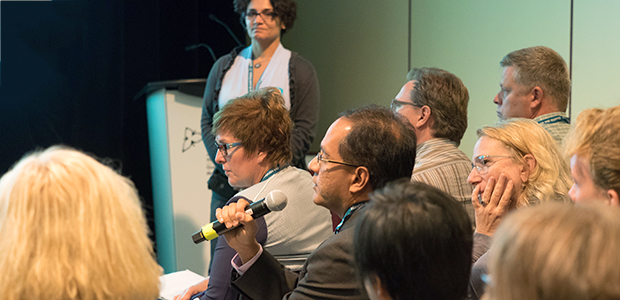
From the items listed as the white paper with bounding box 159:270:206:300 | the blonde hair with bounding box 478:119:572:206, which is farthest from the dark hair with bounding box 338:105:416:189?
the white paper with bounding box 159:270:206:300

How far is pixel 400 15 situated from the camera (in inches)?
154

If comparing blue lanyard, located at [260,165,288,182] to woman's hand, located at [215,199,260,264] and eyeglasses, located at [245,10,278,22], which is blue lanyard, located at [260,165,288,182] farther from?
eyeglasses, located at [245,10,278,22]

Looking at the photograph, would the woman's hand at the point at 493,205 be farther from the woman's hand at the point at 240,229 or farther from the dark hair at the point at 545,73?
the dark hair at the point at 545,73

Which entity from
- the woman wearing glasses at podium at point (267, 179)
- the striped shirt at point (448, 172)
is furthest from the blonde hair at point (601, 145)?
the woman wearing glasses at podium at point (267, 179)

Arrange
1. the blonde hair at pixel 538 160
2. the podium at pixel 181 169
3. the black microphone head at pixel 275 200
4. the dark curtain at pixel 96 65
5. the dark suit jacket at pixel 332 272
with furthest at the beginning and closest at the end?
1. the dark curtain at pixel 96 65
2. the podium at pixel 181 169
3. the blonde hair at pixel 538 160
4. the black microphone head at pixel 275 200
5. the dark suit jacket at pixel 332 272

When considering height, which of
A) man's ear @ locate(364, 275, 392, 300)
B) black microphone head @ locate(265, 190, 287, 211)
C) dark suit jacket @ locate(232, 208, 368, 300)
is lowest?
dark suit jacket @ locate(232, 208, 368, 300)

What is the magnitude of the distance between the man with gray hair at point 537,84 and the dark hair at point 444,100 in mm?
297

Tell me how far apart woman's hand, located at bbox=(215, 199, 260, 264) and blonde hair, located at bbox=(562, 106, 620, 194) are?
849 millimetres

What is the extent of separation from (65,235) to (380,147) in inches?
35.7

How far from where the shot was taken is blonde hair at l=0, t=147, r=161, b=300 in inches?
34.9

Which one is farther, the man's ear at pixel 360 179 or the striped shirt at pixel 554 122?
the striped shirt at pixel 554 122

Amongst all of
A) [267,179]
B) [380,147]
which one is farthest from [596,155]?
[267,179]

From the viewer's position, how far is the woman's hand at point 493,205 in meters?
1.79

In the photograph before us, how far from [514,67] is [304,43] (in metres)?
2.38
